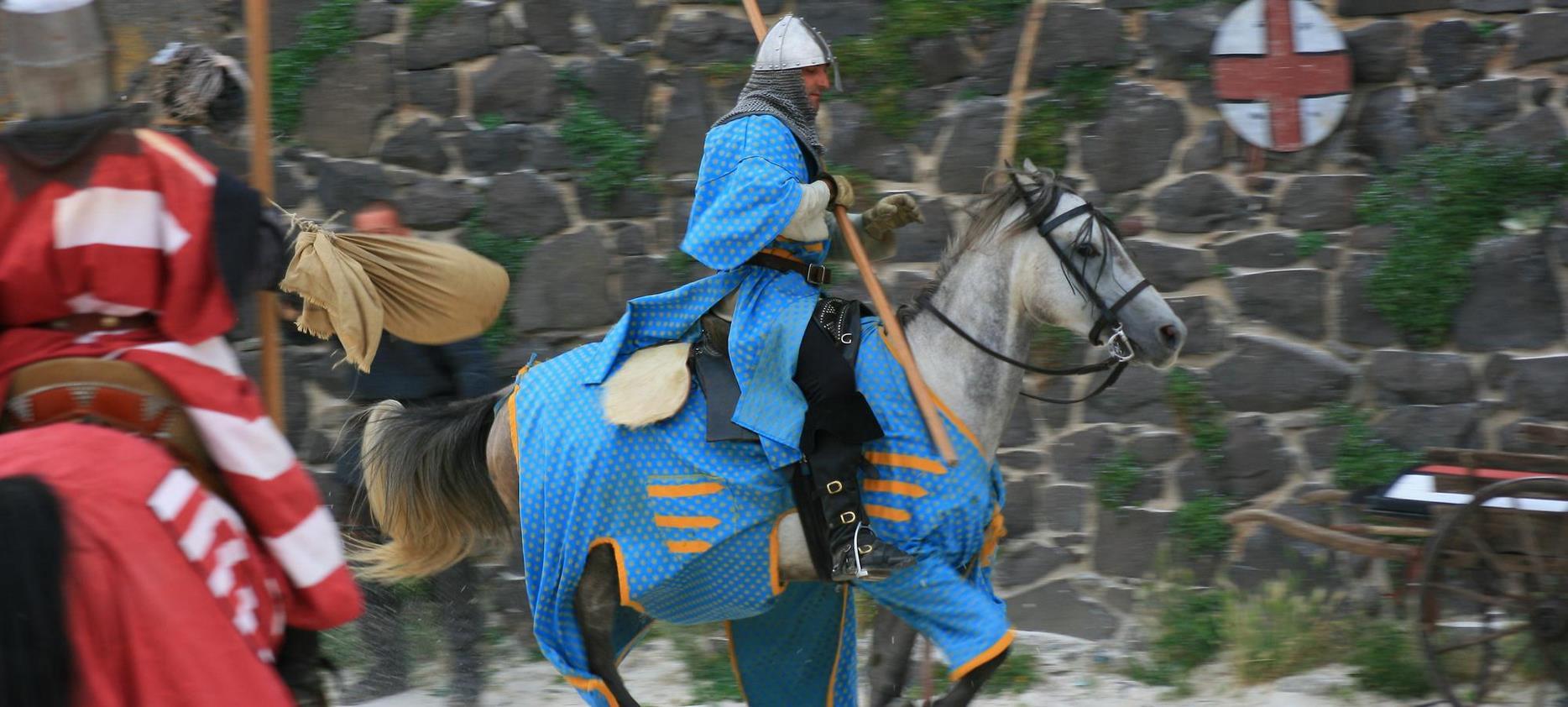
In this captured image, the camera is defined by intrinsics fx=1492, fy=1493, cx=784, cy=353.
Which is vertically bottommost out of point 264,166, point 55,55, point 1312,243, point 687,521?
point 687,521

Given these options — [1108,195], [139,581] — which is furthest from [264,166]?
[1108,195]

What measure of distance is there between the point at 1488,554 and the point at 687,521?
92.2 inches

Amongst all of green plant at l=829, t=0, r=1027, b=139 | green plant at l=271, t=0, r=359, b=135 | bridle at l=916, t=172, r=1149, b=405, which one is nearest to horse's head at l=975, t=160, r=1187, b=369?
bridle at l=916, t=172, r=1149, b=405

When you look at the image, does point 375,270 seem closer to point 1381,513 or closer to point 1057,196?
point 1057,196

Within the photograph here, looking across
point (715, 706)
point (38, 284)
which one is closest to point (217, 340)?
point (38, 284)

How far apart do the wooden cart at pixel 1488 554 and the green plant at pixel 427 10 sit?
3857mm

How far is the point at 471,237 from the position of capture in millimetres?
6258

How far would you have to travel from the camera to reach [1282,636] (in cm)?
517

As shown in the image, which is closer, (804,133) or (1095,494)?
(804,133)

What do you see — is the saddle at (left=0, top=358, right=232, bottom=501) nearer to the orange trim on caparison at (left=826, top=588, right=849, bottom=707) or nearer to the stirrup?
the stirrup

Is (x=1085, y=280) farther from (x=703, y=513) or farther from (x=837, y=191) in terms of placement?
(x=703, y=513)

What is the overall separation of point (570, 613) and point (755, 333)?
37.9 inches

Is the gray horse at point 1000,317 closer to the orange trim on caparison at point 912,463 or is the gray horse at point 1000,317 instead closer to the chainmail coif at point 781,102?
the orange trim on caparison at point 912,463

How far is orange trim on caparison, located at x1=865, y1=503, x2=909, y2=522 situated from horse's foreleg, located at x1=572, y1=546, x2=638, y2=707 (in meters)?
0.75
